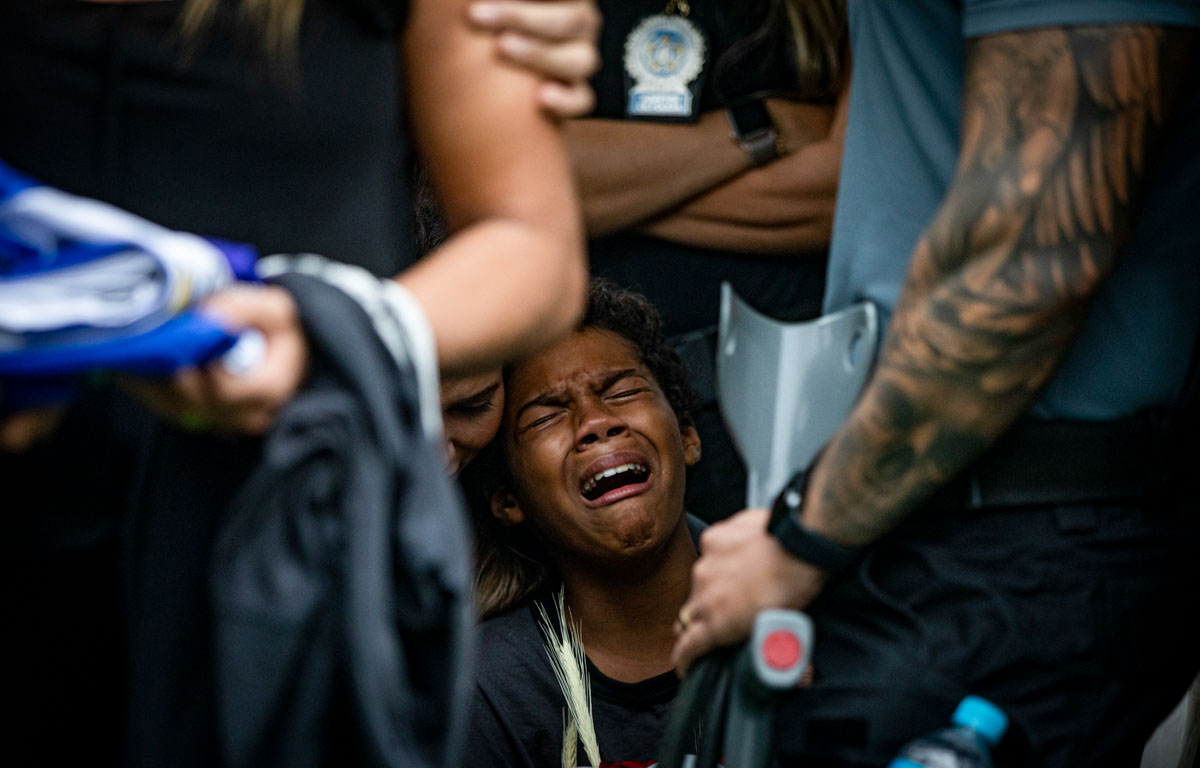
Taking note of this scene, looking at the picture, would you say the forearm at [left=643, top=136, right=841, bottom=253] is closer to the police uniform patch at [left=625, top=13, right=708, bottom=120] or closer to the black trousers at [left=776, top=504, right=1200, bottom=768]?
the police uniform patch at [left=625, top=13, right=708, bottom=120]

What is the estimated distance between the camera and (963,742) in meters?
1.30

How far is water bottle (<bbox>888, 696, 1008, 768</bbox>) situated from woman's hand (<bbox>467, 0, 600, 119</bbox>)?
0.81m

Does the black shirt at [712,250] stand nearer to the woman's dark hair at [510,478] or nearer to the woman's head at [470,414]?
the woman's dark hair at [510,478]

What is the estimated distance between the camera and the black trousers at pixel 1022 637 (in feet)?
4.45

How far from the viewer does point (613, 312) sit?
2.64 meters

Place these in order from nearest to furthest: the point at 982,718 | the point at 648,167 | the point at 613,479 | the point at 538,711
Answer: the point at 982,718
the point at 648,167
the point at 538,711
the point at 613,479

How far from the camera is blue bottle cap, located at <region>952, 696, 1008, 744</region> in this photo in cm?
131

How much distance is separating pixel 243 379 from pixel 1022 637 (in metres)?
0.98

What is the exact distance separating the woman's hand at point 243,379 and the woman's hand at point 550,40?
34cm

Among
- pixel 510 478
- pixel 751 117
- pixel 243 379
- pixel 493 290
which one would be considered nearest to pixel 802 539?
pixel 493 290

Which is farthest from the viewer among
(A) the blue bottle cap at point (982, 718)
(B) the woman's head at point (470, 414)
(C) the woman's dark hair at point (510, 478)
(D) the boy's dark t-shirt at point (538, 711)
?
(C) the woman's dark hair at point (510, 478)

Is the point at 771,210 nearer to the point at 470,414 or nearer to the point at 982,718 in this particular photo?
the point at 470,414

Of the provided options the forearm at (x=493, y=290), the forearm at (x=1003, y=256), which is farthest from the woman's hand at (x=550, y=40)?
the forearm at (x=1003, y=256)

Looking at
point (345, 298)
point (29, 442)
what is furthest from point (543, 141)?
point (29, 442)
